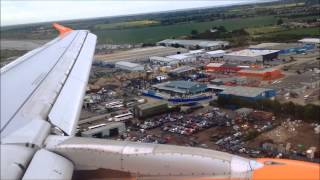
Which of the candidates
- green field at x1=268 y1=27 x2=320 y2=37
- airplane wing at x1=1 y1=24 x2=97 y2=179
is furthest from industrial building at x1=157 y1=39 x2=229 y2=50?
airplane wing at x1=1 y1=24 x2=97 y2=179

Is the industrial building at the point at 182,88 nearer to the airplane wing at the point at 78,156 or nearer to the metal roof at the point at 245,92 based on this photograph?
the metal roof at the point at 245,92

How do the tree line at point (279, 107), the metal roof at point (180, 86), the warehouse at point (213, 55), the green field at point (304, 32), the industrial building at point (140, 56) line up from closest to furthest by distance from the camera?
the tree line at point (279, 107), the metal roof at point (180, 86), the warehouse at point (213, 55), the industrial building at point (140, 56), the green field at point (304, 32)

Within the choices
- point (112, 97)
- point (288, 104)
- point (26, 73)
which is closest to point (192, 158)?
point (26, 73)

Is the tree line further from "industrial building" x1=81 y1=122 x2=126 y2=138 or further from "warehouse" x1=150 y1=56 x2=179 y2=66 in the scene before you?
"warehouse" x1=150 y1=56 x2=179 y2=66

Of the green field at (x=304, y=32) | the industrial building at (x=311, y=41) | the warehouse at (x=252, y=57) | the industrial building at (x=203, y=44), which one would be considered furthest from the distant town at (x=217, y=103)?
the green field at (x=304, y=32)

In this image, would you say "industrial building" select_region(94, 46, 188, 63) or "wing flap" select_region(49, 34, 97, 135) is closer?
"wing flap" select_region(49, 34, 97, 135)
